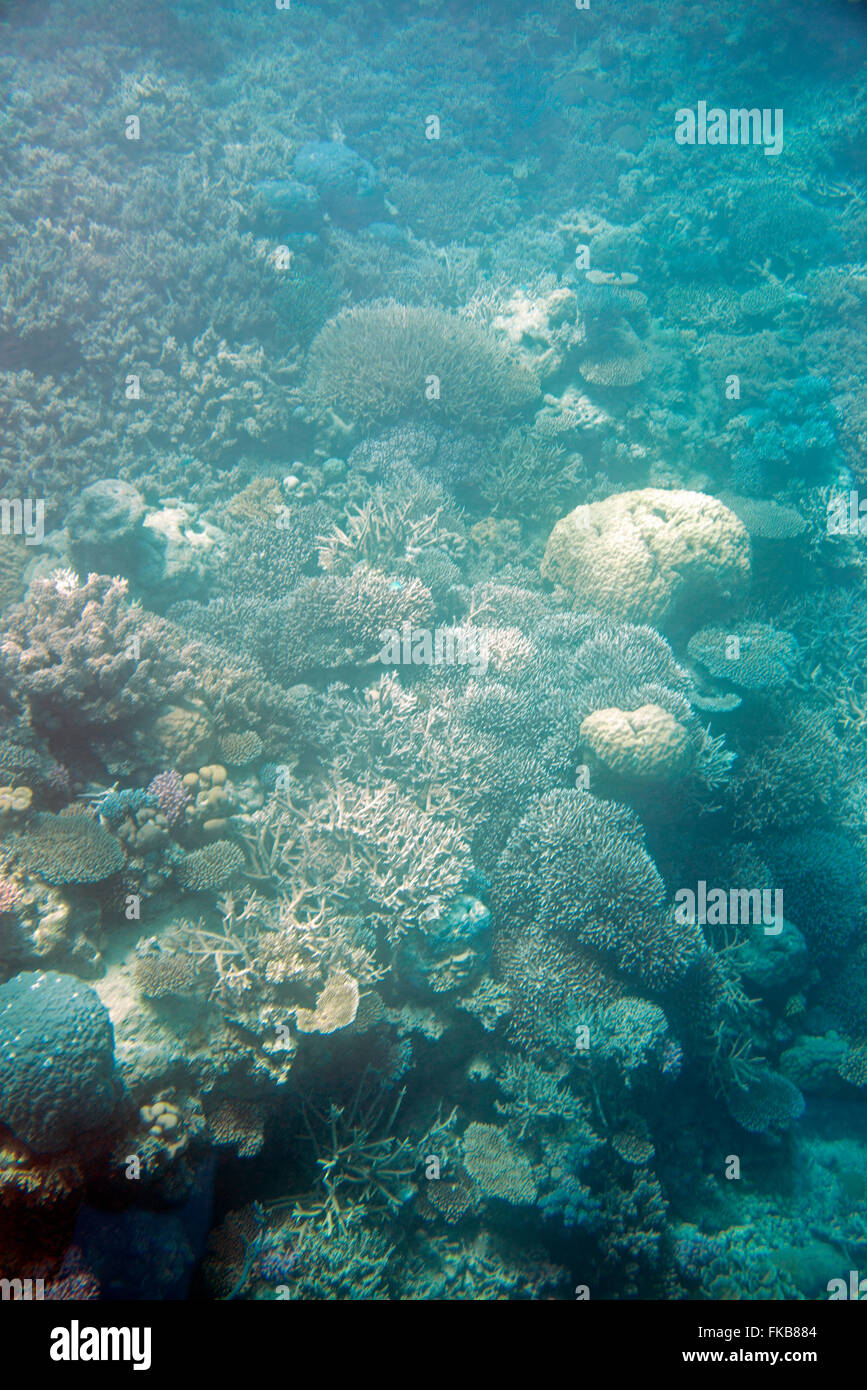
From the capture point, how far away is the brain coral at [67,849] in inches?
141

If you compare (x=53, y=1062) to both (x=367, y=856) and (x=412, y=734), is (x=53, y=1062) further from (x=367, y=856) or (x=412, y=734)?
(x=412, y=734)

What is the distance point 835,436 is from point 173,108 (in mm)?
11635

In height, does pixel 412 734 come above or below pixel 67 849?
above

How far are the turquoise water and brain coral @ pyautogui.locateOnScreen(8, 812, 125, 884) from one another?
0.08ft

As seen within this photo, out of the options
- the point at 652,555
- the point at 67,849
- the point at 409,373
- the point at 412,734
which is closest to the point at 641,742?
the point at 412,734

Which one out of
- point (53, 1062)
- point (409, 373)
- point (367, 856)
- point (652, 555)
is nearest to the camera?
point (53, 1062)

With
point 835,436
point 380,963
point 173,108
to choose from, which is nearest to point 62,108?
point 173,108

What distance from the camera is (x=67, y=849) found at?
3.65 m

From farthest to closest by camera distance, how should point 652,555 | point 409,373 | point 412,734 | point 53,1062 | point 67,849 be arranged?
point 409,373 → point 652,555 → point 412,734 → point 67,849 → point 53,1062

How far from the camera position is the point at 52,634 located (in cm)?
410

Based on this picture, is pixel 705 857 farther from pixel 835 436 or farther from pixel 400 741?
pixel 835 436

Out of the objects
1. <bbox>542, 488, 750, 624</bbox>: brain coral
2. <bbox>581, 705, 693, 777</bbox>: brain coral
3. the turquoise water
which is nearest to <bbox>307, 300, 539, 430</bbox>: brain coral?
the turquoise water

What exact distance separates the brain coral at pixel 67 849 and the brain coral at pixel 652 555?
4.76 meters

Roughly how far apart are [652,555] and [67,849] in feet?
18.2
